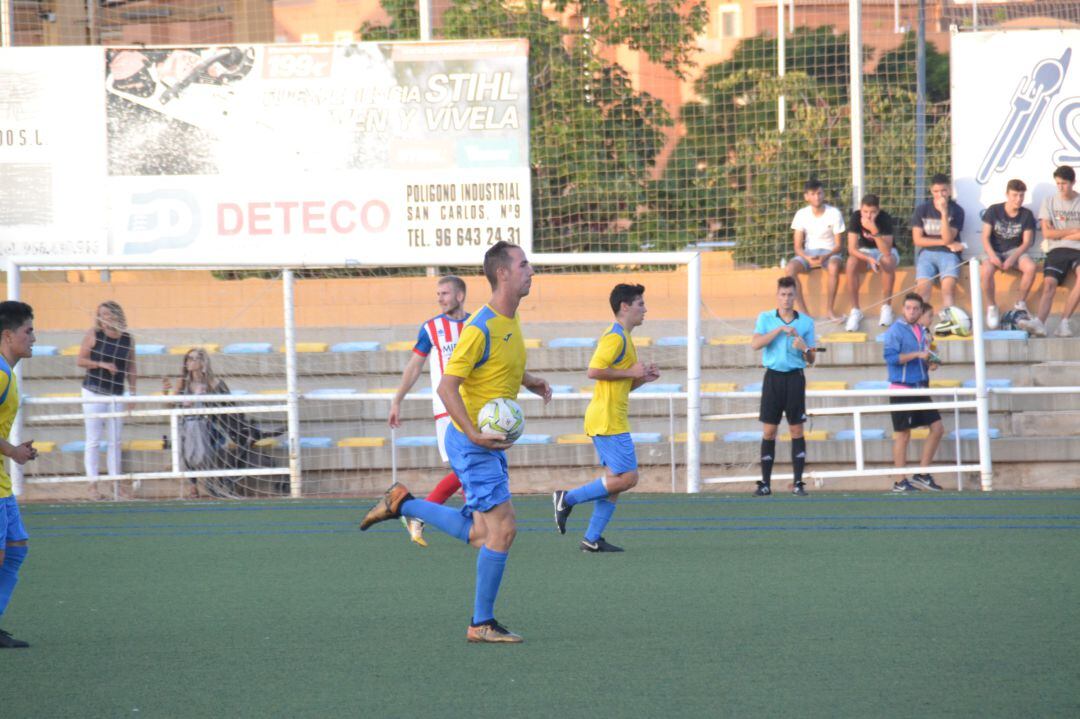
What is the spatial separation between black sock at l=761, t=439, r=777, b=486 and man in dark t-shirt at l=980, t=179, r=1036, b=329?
3854mm

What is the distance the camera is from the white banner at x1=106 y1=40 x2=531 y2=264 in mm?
16844

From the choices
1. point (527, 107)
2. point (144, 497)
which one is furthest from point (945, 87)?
point (144, 497)

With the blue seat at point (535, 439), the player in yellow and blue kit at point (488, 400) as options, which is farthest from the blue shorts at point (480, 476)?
the blue seat at point (535, 439)

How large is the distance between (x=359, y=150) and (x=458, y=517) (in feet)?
35.1

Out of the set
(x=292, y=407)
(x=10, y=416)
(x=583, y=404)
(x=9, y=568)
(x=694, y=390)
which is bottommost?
(x=9, y=568)

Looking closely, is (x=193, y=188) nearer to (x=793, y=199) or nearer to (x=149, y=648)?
(x=793, y=199)

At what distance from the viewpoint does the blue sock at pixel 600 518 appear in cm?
905

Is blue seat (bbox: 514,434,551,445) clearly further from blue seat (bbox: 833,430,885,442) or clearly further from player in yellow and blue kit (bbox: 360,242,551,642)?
player in yellow and blue kit (bbox: 360,242,551,642)

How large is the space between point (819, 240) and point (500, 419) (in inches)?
408

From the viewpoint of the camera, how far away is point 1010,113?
1608 centimetres

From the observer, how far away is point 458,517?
6.94m

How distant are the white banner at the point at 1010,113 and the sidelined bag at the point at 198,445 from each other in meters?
8.77

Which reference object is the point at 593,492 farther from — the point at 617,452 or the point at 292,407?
the point at 292,407

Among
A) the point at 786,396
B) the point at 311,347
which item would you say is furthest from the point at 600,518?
the point at 311,347
